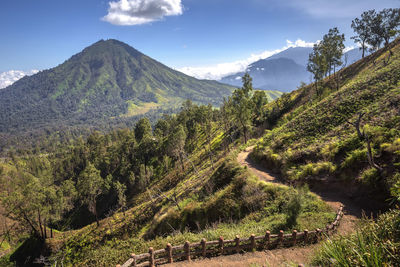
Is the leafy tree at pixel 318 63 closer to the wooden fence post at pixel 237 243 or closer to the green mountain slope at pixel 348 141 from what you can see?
the green mountain slope at pixel 348 141

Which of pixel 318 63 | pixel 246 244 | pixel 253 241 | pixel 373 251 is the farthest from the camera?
pixel 318 63

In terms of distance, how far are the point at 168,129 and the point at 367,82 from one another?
8310 cm

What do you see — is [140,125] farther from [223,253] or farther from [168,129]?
[223,253]

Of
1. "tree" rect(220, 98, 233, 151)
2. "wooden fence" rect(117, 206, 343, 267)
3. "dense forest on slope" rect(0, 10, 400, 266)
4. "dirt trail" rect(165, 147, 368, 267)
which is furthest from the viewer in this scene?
"tree" rect(220, 98, 233, 151)

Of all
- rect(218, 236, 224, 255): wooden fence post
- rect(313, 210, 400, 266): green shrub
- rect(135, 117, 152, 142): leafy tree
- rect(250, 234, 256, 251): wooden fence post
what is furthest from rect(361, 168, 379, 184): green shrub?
rect(135, 117, 152, 142): leafy tree

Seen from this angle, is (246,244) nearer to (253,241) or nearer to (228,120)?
(253,241)

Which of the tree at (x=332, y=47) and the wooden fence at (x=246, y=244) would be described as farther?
the tree at (x=332, y=47)

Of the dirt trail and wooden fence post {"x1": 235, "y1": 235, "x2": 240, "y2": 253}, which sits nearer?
the dirt trail

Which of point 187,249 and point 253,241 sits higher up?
point 187,249

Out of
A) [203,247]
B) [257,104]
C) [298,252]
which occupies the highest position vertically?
[257,104]

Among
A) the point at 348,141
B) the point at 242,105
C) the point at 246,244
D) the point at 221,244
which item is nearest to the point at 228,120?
the point at 242,105

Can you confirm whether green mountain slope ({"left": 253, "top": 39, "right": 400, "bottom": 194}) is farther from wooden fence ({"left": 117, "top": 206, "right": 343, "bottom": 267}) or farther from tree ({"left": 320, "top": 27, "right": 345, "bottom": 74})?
tree ({"left": 320, "top": 27, "right": 345, "bottom": 74})

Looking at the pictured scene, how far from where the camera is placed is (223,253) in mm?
13781

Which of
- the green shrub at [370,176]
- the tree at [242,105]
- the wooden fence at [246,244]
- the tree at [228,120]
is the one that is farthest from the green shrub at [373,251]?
the tree at [228,120]
